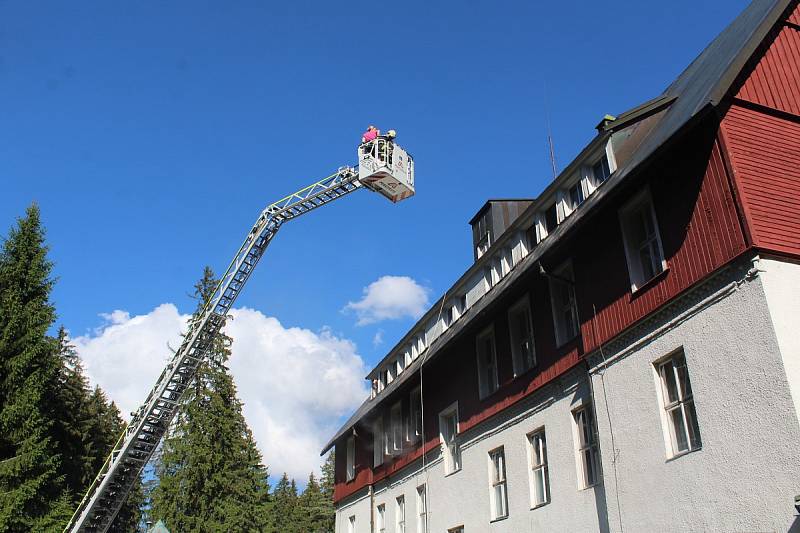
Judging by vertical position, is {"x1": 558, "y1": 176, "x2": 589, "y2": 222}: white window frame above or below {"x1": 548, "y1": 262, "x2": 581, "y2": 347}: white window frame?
above

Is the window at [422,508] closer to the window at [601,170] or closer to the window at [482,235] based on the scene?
the window at [482,235]

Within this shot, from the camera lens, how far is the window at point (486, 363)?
20.9 m

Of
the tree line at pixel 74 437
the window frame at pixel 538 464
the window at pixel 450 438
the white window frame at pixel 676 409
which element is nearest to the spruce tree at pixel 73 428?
the tree line at pixel 74 437

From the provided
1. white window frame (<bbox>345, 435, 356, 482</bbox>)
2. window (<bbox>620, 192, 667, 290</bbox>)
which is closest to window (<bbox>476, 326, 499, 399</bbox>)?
window (<bbox>620, 192, 667, 290</bbox>)

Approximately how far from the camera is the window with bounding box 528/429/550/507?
55.7ft

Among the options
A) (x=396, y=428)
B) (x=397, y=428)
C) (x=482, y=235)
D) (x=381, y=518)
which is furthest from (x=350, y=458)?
(x=482, y=235)

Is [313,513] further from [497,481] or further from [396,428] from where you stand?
[497,481]

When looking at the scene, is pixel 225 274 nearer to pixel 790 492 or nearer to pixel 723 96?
pixel 723 96

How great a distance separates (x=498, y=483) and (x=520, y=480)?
5.35ft

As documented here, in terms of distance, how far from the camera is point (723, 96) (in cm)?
1230

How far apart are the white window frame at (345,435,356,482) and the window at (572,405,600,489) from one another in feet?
62.7

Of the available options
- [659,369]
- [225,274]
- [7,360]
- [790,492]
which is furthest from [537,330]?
[7,360]

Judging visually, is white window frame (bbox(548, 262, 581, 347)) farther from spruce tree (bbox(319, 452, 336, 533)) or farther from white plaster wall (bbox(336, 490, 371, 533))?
spruce tree (bbox(319, 452, 336, 533))

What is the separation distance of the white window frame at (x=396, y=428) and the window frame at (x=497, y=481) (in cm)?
813
